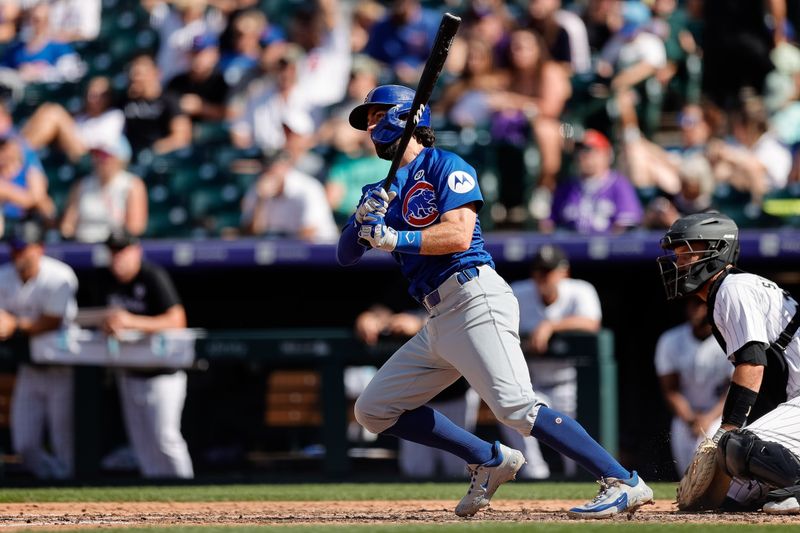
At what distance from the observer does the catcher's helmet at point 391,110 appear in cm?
516

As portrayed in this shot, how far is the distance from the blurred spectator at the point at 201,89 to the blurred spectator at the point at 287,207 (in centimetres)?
164

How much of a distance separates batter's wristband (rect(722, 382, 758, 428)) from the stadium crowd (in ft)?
12.2

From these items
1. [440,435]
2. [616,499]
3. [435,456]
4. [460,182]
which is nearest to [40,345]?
[435,456]

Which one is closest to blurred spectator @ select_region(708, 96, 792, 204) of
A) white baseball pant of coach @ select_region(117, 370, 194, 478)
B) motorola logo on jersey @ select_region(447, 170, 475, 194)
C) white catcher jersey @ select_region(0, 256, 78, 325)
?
white baseball pant of coach @ select_region(117, 370, 194, 478)

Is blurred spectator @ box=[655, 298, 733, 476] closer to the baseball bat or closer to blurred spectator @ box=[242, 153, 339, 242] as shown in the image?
blurred spectator @ box=[242, 153, 339, 242]

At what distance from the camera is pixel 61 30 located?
480 inches

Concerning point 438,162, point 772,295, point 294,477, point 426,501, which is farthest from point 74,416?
point 772,295

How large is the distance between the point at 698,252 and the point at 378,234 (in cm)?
129

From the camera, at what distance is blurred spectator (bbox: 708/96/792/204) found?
353 inches

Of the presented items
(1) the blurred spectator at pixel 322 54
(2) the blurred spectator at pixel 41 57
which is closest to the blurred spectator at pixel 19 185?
(2) the blurred spectator at pixel 41 57

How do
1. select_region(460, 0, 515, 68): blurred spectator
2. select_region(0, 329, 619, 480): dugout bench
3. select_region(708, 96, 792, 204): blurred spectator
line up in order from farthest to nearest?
select_region(460, 0, 515, 68): blurred spectator, select_region(708, 96, 792, 204): blurred spectator, select_region(0, 329, 619, 480): dugout bench

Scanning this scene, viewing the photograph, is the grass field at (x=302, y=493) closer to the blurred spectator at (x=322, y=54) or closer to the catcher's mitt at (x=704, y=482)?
the catcher's mitt at (x=704, y=482)

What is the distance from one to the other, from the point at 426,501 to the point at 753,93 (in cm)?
493

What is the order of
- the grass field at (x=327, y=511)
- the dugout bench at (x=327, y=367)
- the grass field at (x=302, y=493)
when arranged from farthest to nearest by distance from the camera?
the dugout bench at (x=327, y=367) < the grass field at (x=302, y=493) < the grass field at (x=327, y=511)
